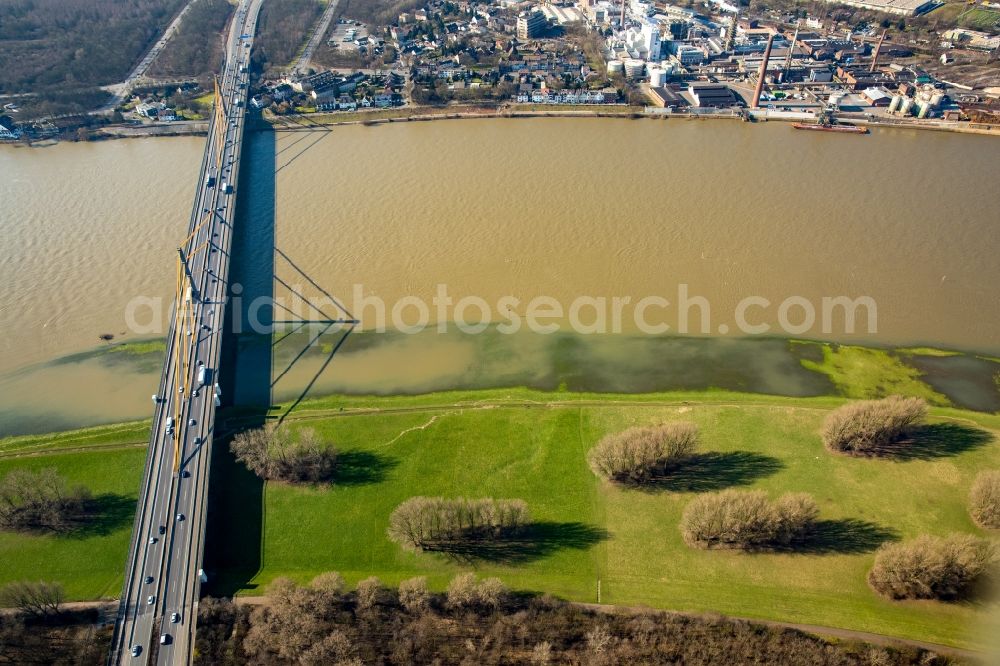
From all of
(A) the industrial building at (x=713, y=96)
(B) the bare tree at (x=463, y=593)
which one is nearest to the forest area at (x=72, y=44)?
(B) the bare tree at (x=463, y=593)

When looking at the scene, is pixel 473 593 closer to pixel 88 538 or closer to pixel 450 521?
pixel 450 521

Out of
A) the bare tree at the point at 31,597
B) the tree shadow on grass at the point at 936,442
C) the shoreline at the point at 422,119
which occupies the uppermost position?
the shoreline at the point at 422,119

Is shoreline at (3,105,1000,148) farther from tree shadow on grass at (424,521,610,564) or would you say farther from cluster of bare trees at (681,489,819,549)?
tree shadow on grass at (424,521,610,564)

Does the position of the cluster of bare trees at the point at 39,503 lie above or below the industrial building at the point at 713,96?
below

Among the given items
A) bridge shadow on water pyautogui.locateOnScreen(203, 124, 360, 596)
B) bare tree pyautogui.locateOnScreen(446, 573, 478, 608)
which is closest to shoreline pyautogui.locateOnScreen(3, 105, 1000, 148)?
bridge shadow on water pyautogui.locateOnScreen(203, 124, 360, 596)

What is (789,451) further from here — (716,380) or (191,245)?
(191,245)

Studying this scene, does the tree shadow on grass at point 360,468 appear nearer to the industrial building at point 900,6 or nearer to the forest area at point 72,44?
the forest area at point 72,44

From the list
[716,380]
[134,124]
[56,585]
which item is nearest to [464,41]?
[134,124]
